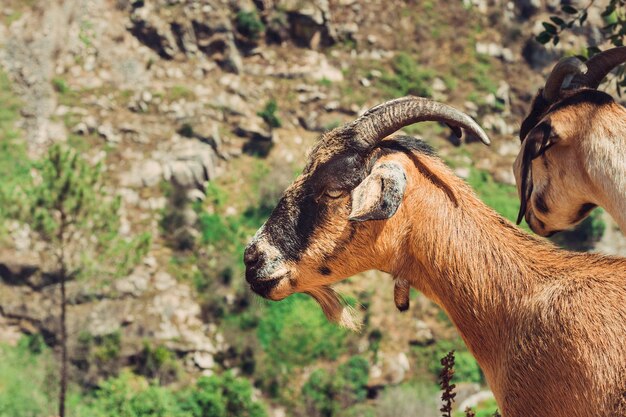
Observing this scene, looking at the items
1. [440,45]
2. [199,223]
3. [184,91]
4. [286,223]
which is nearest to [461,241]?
[286,223]

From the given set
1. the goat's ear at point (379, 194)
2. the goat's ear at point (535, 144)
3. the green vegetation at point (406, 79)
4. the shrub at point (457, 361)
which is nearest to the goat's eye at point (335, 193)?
the goat's ear at point (379, 194)

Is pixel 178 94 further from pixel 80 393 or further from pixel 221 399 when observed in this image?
pixel 221 399

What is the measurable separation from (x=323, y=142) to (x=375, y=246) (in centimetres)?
64

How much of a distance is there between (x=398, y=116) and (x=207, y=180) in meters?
38.2

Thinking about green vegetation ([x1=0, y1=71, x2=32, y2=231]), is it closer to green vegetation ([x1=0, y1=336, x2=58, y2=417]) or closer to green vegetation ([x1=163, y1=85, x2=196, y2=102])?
Result: green vegetation ([x1=0, y1=336, x2=58, y2=417])

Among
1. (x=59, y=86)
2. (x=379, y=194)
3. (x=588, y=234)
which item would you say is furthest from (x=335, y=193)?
(x=59, y=86)

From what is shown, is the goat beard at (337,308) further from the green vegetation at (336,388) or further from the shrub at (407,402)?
the green vegetation at (336,388)

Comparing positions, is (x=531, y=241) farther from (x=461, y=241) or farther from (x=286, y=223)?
(x=286, y=223)

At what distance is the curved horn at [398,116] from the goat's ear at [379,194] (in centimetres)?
26

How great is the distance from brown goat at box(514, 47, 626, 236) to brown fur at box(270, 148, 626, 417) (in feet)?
2.63

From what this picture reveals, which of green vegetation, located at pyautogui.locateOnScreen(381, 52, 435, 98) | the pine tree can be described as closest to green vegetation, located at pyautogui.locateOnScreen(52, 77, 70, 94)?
the pine tree

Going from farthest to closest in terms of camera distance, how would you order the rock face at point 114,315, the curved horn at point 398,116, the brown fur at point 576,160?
the rock face at point 114,315
the brown fur at point 576,160
the curved horn at point 398,116

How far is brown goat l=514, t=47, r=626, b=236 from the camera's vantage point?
193 inches

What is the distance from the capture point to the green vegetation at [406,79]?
48.1m
